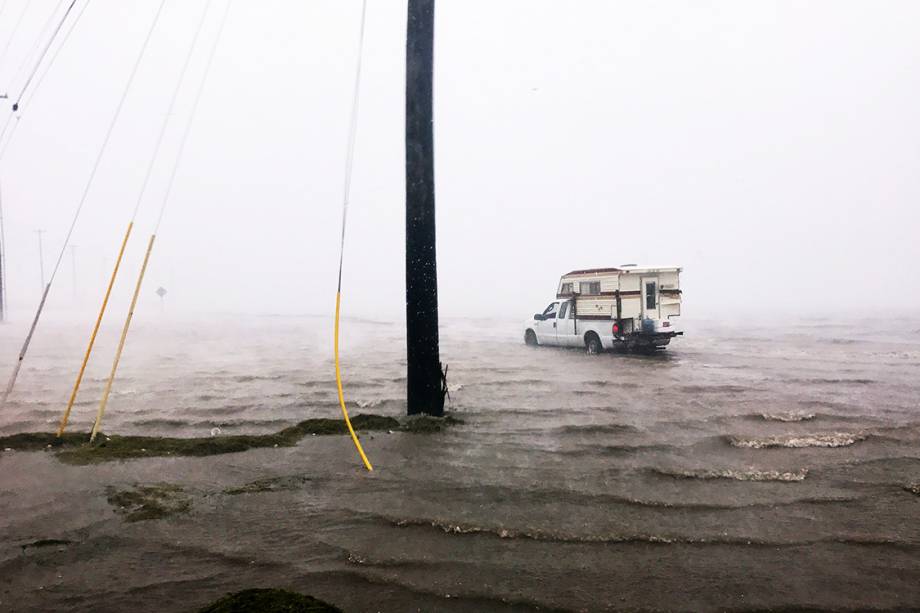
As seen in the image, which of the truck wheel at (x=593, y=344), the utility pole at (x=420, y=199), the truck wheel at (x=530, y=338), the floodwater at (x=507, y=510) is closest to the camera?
the floodwater at (x=507, y=510)

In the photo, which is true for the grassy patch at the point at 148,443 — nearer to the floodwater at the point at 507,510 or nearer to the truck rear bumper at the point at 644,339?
the floodwater at the point at 507,510

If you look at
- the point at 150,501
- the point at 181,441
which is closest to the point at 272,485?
the point at 150,501

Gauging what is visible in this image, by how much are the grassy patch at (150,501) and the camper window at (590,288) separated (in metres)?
15.3

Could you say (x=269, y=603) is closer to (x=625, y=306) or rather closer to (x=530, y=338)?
(x=625, y=306)

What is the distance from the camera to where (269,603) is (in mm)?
3062

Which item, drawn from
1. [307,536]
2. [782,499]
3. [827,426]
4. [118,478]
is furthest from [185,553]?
[827,426]

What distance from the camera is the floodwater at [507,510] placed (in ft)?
10.9

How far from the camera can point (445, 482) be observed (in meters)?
5.13

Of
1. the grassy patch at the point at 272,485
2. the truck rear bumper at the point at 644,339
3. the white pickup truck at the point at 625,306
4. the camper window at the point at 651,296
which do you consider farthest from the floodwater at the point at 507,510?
the camper window at the point at 651,296

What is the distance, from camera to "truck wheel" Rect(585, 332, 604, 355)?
60.7 feet

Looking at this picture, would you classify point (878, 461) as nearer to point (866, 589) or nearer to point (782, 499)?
point (782, 499)

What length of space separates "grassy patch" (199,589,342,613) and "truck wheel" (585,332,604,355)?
16.3 m

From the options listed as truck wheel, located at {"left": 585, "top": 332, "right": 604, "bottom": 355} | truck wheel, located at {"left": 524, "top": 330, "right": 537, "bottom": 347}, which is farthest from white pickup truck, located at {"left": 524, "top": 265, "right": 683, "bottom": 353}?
truck wheel, located at {"left": 524, "top": 330, "right": 537, "bottom": 347}

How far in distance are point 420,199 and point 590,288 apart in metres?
12.6
